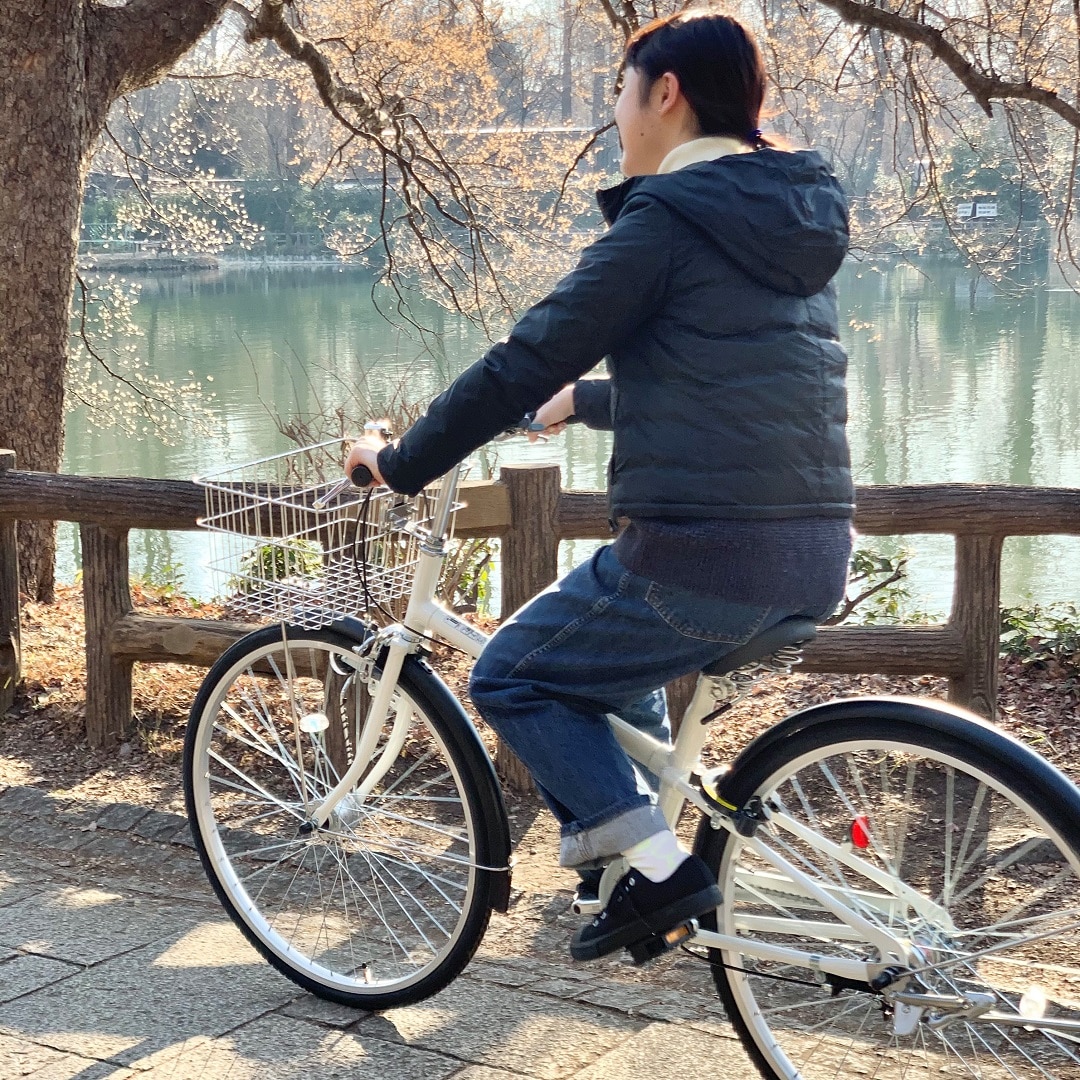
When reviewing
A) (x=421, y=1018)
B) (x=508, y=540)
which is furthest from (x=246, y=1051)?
(x=508, y=540)

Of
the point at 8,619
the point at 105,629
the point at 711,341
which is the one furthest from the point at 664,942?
the point at 8,619

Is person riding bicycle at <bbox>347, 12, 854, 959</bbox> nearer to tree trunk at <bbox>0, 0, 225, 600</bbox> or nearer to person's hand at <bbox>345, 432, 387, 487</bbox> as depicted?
person's hand at <bbox>345, 432, 387, 487</bbox>

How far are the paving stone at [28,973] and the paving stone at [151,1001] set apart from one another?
0.03m

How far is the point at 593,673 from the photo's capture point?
A: 215 cm

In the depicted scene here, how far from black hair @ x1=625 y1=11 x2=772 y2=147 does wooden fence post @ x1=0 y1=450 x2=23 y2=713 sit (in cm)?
338

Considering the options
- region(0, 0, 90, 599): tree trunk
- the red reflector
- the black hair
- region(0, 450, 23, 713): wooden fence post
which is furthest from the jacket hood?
region(0, 0, 90, 599): tree trunk

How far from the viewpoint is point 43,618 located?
6.14 metres

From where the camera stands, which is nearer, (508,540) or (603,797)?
(603,797)

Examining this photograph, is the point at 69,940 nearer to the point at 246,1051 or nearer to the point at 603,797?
the point at 246,1051

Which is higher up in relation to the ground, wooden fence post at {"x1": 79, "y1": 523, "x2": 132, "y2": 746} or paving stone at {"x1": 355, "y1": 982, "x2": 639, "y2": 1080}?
wooden fence post at {"x1": 79, "y1": 523, "x2": 132, "y2": 746}

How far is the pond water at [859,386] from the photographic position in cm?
1120

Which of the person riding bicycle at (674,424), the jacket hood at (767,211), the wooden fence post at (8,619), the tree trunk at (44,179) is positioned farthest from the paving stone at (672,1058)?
the tree trunk at (44,179)

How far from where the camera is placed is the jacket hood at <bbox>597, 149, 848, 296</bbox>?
1.90 meters

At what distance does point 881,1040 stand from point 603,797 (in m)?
0.88
